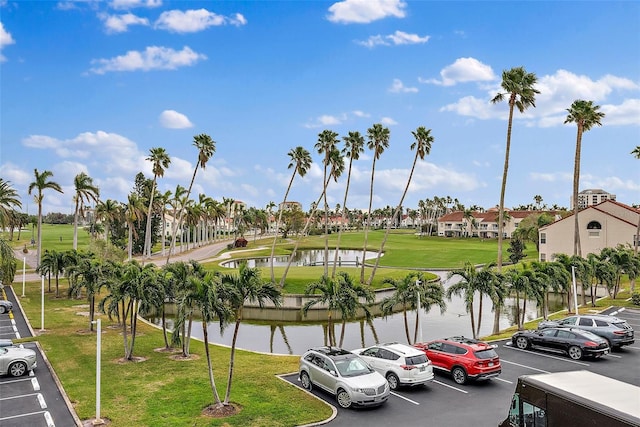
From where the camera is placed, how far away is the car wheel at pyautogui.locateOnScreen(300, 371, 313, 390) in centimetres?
2006

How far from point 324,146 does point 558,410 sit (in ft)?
141

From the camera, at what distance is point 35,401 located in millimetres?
18594

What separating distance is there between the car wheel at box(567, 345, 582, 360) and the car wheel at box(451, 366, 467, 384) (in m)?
7.94

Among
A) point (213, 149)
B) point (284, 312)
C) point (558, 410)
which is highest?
point (213, 149)

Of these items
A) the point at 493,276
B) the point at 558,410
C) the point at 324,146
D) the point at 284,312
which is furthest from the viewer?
the point at 324,146

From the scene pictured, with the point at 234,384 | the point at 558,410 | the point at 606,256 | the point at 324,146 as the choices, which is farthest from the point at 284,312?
the point at 558,410

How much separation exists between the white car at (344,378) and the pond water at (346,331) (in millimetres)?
12475

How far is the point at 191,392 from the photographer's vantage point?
1977 centimetres

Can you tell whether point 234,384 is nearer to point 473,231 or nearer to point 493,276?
point 493,276

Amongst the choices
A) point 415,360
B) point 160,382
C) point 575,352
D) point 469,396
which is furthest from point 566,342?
point 160,382

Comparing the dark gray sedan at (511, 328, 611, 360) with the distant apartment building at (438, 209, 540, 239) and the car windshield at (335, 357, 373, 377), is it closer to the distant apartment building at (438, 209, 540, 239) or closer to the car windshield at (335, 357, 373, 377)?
the car windshield at (335, 357, 373, 377)

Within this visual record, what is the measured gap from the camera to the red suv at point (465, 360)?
2000 cm

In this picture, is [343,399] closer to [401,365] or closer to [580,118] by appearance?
[401,365]

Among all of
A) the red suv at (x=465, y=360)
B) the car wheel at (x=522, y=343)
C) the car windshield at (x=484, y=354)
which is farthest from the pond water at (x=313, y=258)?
the car windshield at (x=484, y=354)
